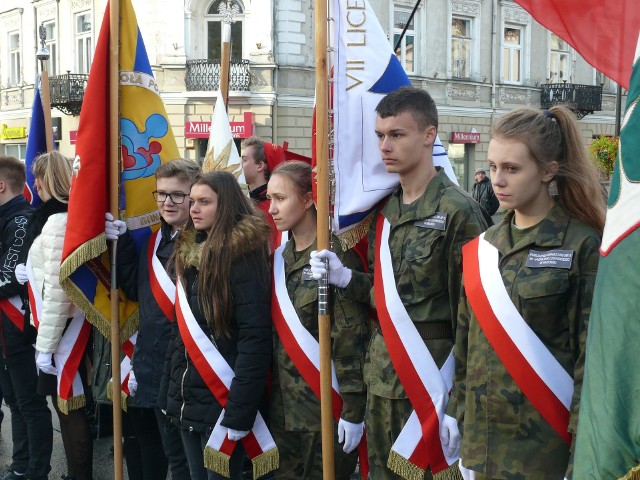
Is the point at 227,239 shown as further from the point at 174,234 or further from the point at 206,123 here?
the point at 206,123

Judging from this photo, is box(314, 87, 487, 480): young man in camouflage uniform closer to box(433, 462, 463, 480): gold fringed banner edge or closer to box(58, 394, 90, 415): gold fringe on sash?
box(433, 462, 463, 480): gold fringed banner edge

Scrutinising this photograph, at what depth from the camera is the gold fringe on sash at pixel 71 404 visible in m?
4.44

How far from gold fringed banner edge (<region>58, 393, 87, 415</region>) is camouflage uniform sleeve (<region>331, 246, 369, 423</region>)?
177 cm

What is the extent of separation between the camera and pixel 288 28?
21.2 metres

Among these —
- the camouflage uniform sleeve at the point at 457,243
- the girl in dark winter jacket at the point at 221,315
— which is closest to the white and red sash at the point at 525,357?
the camouflage uniform sleeve at the point at 457,243

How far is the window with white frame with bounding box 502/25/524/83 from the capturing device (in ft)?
86.9

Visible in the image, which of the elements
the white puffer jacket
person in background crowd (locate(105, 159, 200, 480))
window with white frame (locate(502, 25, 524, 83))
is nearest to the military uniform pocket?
person in background crowd (locate(105, 159, 200, 480))

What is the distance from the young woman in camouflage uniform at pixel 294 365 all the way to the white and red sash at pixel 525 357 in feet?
2.81

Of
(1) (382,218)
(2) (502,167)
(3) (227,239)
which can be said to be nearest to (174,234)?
(3) (227,239)

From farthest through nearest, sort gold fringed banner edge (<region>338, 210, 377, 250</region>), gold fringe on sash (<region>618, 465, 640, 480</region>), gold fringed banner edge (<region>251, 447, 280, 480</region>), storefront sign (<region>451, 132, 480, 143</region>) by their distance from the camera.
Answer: storefront sign (<region>451, 132, 480, 143</region>)
gold fringed banner edge (<region>251, 447, 280, 480</region>)
gold fringed banner edge (<region>338, 210, 377, 250</region>)
gold fringe on sash (<region>618, 465, 640, 480</region>)

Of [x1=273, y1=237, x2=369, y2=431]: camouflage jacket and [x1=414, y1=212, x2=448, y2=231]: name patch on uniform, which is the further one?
[x1=273, y1=237, x2=369, y2=431]: camouflage jacket

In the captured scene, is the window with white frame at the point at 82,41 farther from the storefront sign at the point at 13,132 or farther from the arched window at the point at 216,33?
the arched window at the point at 216,33

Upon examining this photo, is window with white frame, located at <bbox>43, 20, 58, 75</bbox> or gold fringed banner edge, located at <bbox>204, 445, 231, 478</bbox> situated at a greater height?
window with white frame, located at <bbox>43, 20, 58, 75</bbox>

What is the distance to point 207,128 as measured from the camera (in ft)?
69.8
